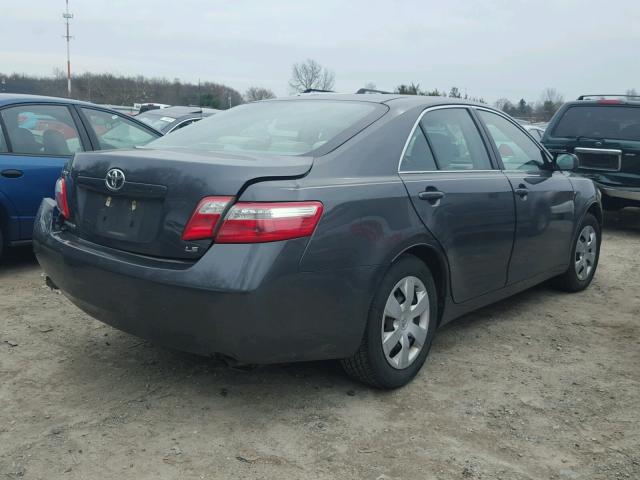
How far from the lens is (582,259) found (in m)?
5.52

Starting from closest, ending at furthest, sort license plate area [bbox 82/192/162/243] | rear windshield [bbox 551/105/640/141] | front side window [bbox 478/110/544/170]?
license plate area [bbox 82/192/162/243], front side window [bbox 478/110/544/170], rear windshield [bbox 551/105/640/141]

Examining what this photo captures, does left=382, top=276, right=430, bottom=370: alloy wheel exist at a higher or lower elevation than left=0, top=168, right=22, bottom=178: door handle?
lower

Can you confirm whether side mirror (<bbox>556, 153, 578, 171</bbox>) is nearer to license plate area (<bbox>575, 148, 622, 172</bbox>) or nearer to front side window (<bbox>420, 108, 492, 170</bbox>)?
front side window (<bbox>420, 108, 492, 170</bbox>)

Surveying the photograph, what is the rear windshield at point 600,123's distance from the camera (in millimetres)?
8562

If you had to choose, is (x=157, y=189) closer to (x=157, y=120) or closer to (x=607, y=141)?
(x=607, y=141)

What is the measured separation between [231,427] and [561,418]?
1.59 metres

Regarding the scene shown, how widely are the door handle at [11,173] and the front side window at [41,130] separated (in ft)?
0.63

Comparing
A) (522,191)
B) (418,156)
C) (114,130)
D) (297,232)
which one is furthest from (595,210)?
(114,130)

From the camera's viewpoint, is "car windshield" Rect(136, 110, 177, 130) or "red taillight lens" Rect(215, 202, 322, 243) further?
"car windshield" Rect(136, 110, 177, 130)

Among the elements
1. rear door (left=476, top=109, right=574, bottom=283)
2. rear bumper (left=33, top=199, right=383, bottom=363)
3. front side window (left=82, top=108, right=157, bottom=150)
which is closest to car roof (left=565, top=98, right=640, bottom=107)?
rear door (left=476, top=109, right=574, bottom=283)

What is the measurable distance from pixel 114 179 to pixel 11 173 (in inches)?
111

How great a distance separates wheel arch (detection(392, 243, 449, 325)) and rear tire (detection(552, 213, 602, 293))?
79.2 inches

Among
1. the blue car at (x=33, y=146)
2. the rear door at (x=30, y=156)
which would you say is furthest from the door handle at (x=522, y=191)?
the rear door at (x=30, y=156)

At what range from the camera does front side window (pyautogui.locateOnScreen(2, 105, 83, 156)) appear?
219 inches
